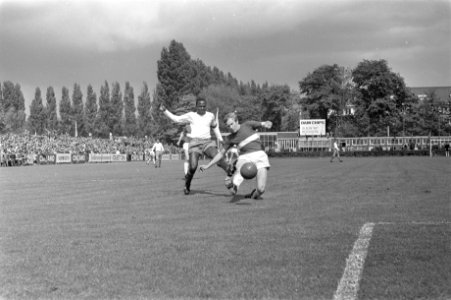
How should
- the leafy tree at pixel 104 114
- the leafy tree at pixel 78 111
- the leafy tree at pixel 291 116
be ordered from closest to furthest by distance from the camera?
the leafy tree at pixel 104 114
the leafy tree at pixel 78 111
the leafy tree at pixel 291 116

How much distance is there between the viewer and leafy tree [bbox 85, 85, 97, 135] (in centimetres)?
11981

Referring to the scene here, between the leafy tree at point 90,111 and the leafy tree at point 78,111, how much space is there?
3.40ft

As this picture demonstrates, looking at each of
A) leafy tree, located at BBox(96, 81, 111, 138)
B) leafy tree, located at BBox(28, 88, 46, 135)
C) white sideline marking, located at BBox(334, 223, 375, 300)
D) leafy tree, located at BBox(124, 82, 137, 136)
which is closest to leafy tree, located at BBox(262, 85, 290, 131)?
leafy tree, located at BBox(124, 82, 137, 136)

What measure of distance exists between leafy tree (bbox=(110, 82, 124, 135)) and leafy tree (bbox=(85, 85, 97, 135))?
150 inches

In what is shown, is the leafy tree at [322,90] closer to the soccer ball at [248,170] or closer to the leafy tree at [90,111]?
the leafy tree at [90,111]

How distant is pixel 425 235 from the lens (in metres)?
8.14

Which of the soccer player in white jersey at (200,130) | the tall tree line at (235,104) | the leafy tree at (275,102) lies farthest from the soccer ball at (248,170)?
the leafy tree at (275,102)

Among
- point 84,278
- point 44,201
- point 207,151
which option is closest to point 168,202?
point 207,151

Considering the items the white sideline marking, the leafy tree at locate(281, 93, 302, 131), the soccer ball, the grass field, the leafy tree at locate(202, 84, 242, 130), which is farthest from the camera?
the leafy tree at locate(281, 93, 302, 131)

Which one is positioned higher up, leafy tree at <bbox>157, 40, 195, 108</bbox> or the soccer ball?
leafy tree at <bbox>157, 40, 195, 108</bbox>

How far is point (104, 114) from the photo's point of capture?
395ft

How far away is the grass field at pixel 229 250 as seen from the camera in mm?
5273

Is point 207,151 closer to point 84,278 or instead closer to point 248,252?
point 248,252

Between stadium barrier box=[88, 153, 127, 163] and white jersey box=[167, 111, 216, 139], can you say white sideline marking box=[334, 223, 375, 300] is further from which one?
stadium barrier box=[88, 153, 127, 163]
